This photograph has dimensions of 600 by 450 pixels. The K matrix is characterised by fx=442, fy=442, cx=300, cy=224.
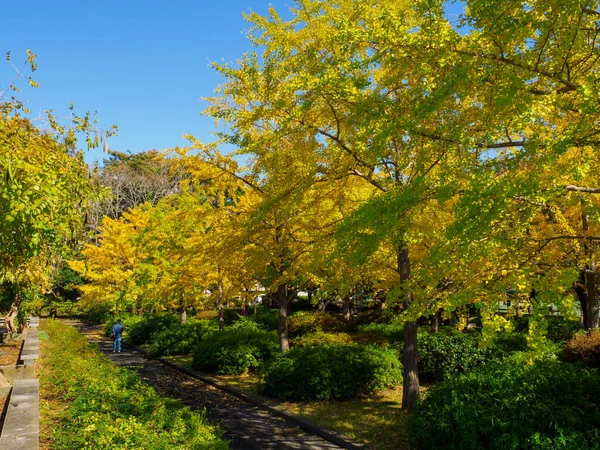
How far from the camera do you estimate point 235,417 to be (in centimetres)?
1010

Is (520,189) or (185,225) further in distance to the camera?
(185,225)

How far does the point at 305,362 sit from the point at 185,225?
5.50m

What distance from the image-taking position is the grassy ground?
8328 millimetres

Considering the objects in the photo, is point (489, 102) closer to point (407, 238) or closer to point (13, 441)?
point (407, 238)

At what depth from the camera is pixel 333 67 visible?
7.56 m

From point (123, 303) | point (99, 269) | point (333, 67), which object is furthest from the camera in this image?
point (99, 269)

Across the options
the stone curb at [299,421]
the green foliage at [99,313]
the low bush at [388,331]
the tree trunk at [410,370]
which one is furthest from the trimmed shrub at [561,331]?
the green foliage at [99,313]

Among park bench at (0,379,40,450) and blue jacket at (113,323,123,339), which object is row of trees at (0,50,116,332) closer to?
park bench at (0,379,40,450)

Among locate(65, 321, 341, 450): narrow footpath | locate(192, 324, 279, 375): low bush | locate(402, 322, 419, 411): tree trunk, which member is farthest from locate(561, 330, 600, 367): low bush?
locate(192, 324, 279, 375): low bush

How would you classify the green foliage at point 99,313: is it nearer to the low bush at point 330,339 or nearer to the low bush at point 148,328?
the low bush at point 148,328

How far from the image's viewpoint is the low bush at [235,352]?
14.7 m

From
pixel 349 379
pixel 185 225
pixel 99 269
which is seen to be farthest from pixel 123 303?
pixel 349 379

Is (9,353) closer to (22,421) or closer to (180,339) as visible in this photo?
(180,339)

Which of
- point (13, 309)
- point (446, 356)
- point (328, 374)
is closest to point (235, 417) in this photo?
point (328, 374)
